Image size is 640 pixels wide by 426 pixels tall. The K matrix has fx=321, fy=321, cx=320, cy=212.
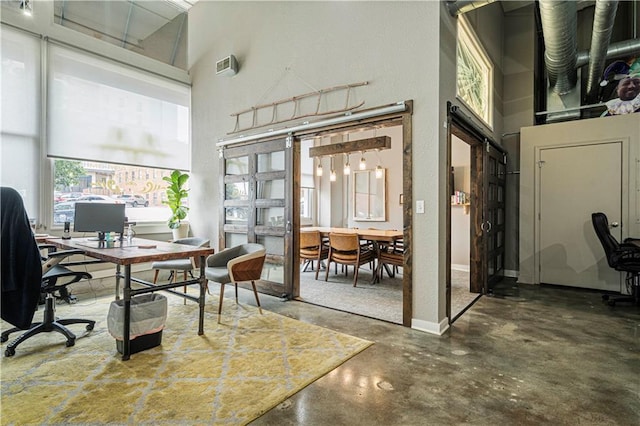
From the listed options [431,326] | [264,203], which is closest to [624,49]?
[431,326]

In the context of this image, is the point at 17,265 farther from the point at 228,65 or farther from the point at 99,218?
the point at 228,65

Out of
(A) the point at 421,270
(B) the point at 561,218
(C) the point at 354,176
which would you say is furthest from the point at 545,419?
(C) the point at 354,176

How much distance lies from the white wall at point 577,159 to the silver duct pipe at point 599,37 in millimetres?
695

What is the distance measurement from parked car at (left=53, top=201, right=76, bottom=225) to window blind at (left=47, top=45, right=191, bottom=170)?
0.67 meters

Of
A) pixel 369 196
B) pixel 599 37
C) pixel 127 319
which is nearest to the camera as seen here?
pixel 127 319

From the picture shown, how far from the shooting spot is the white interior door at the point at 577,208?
185 inches

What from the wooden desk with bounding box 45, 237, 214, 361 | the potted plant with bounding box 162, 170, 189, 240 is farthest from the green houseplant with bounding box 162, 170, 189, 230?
the wooden desk with bounding box 45, 237, 214, 361

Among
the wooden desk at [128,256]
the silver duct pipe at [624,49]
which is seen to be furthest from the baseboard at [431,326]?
the silver duct pipe at [624,49]

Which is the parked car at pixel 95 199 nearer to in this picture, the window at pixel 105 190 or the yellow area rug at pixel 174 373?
the window at pixel 105 190

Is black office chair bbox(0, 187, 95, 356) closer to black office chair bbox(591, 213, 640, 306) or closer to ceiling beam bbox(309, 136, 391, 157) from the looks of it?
ceiling beam bbox(309, 136, 391, 157)

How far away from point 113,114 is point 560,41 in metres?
6.16

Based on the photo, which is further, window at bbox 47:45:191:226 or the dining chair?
the dining chair

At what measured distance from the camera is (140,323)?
2568 millimetres

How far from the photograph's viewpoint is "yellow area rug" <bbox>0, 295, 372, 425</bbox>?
71.9 inches
